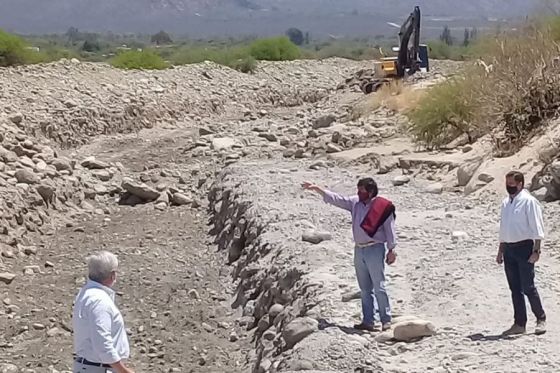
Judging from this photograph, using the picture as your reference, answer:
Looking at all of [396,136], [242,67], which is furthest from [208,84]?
[396,136]

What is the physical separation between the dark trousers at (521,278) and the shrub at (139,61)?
36.5 m

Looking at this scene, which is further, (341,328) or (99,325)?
(341,328)

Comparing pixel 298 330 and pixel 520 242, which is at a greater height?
pixel 520 242

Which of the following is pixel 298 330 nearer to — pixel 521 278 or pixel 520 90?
pixel 521 278

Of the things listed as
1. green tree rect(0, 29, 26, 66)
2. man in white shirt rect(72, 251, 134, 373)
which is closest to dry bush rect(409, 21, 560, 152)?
man in white shirt rect(72, 251, 134, 373)

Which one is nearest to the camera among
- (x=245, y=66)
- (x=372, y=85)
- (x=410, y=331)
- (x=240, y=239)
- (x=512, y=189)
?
(x=512, y=189)

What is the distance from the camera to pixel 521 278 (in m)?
9.10

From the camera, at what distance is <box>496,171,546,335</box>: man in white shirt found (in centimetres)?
896

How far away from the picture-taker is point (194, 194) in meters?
22.4

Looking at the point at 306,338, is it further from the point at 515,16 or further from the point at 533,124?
the point at 515,16

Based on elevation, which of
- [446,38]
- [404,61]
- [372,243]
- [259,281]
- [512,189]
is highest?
[512,189]

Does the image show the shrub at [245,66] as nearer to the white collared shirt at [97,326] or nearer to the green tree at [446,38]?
the green tree at [446,38]

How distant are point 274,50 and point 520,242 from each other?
48414 millimetres


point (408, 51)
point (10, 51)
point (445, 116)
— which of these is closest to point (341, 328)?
point (445, 116)
